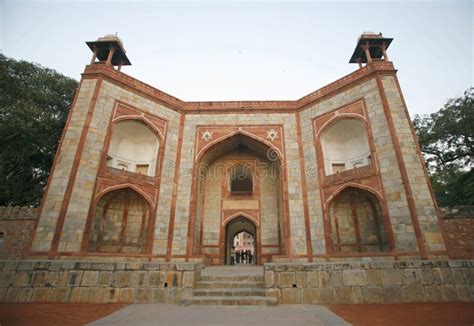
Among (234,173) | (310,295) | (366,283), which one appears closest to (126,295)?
(310,295)

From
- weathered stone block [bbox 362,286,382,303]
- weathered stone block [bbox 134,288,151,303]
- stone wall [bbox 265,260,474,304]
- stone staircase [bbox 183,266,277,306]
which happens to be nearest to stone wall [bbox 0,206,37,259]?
weathered stone block [bbox 134,288,151,303]

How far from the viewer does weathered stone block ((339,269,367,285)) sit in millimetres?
5672

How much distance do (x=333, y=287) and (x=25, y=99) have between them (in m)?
17.6

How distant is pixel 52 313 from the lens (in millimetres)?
4574

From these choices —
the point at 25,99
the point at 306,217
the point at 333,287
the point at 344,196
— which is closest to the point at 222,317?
the point at 333,287

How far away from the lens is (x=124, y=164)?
521 inches

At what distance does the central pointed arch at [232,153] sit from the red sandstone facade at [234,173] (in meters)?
0.08

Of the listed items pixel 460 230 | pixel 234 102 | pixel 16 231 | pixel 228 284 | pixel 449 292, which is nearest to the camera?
pixel 449 292

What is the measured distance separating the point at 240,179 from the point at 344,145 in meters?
7.27

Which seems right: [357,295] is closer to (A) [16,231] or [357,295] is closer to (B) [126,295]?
(B) [126,295]

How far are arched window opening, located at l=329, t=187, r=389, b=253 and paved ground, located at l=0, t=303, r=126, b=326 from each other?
9950mm

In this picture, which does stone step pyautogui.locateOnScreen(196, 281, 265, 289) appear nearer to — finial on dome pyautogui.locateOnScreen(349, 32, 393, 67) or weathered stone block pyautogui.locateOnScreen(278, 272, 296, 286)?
weathered stone block pyautogui.locateOnScreen(278, 272, 296, 286)

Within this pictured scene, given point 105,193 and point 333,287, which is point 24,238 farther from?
point 333,287

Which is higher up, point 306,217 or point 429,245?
point 306,217
